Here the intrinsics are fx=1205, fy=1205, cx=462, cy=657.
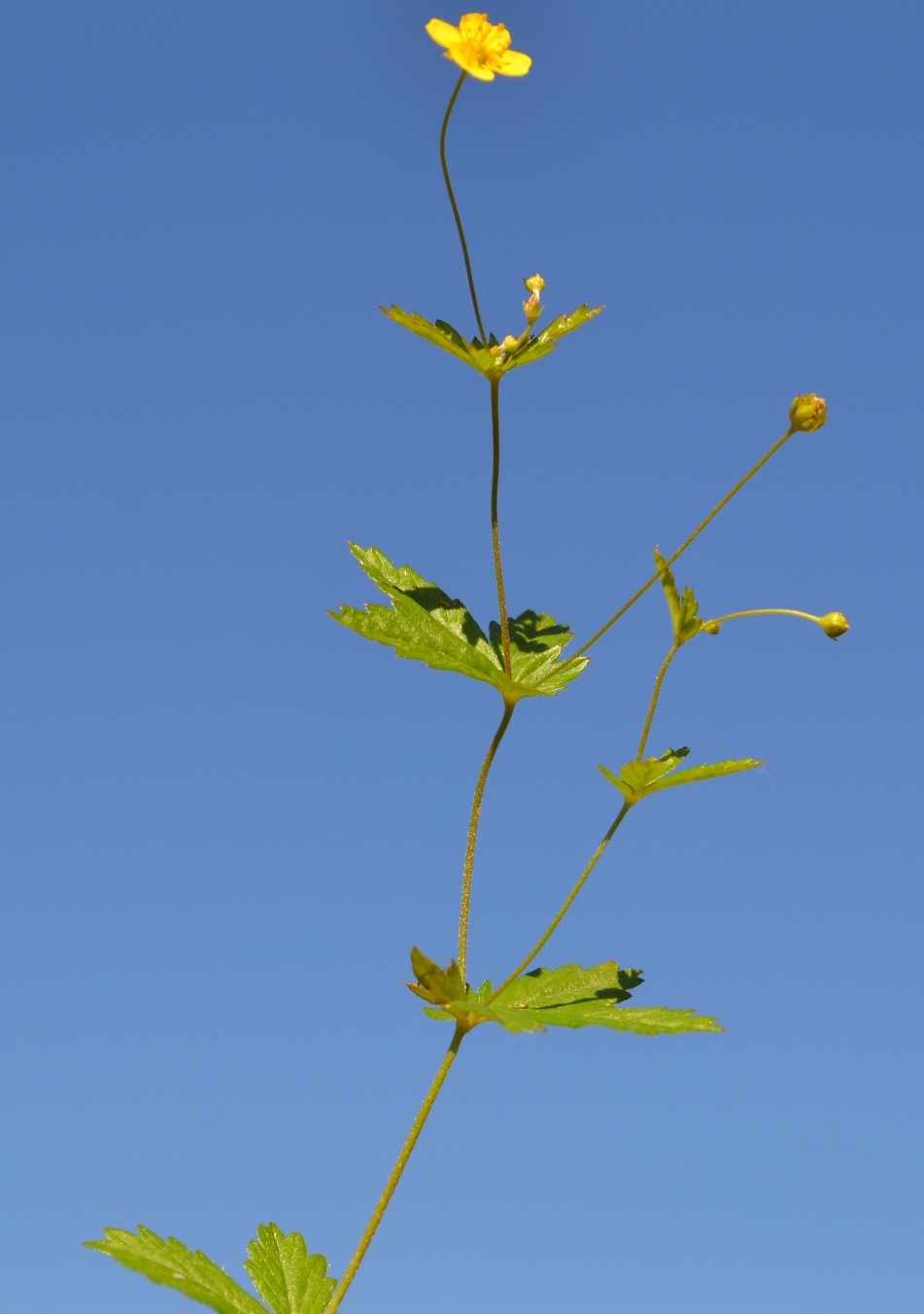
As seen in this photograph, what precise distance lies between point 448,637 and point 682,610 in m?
0.50

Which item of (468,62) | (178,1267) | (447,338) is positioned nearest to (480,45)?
(468,62)

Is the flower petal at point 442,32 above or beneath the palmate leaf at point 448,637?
above

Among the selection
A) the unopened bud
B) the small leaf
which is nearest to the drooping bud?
the unopened bud

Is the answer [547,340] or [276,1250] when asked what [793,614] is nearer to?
[547,340]

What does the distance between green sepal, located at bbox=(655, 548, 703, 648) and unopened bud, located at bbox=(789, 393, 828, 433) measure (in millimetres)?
394

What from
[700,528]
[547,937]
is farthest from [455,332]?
[547,937]

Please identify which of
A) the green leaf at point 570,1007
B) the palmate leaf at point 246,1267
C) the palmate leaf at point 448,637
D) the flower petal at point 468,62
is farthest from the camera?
the palmate leaf at point 448,637

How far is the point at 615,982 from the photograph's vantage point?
8.00 ft

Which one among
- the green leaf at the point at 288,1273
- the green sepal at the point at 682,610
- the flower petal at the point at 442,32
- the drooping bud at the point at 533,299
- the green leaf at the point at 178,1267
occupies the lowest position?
the green leaf at the point at 178,1267

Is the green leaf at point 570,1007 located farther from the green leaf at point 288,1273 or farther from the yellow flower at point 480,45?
the yellow flower at point 480,45

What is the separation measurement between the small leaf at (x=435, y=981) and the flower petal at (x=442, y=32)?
5.82 ft

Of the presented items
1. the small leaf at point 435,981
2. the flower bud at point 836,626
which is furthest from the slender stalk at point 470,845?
the flower bud at point 836,626

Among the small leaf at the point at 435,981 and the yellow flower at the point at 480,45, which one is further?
the yellow flower at the point at 480,45

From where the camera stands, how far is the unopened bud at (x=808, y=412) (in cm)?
241
